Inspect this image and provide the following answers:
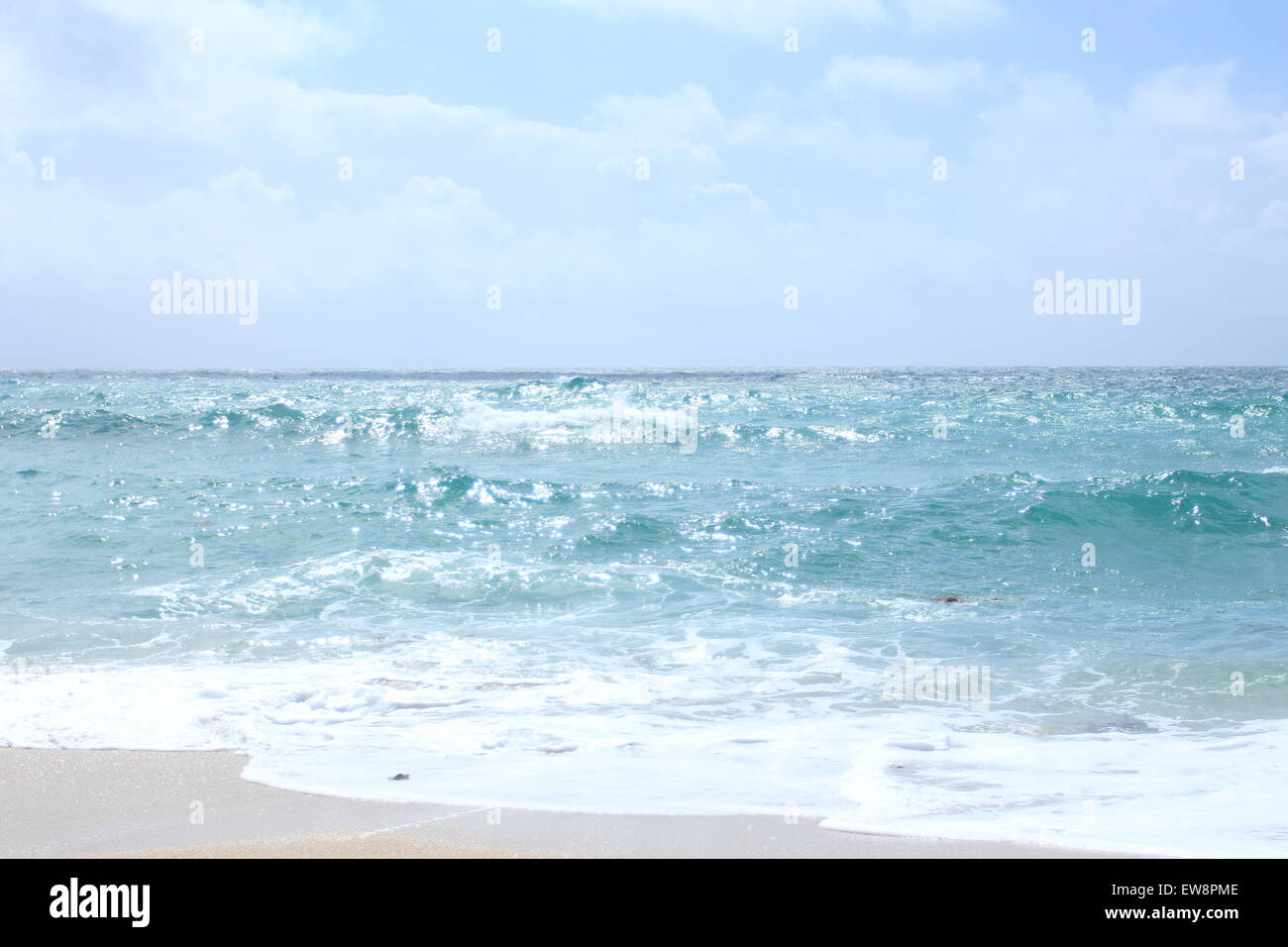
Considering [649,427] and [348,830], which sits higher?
[649,427]

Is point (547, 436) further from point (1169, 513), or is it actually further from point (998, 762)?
point (998, 762)

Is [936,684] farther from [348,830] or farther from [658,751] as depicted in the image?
[348,830]

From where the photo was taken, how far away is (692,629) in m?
7.82

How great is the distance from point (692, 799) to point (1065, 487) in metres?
11.3

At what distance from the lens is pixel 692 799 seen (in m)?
4.22

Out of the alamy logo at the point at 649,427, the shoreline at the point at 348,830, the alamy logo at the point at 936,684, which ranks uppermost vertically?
the alamy logo at the point at 649,427

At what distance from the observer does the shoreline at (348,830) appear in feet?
12.0
